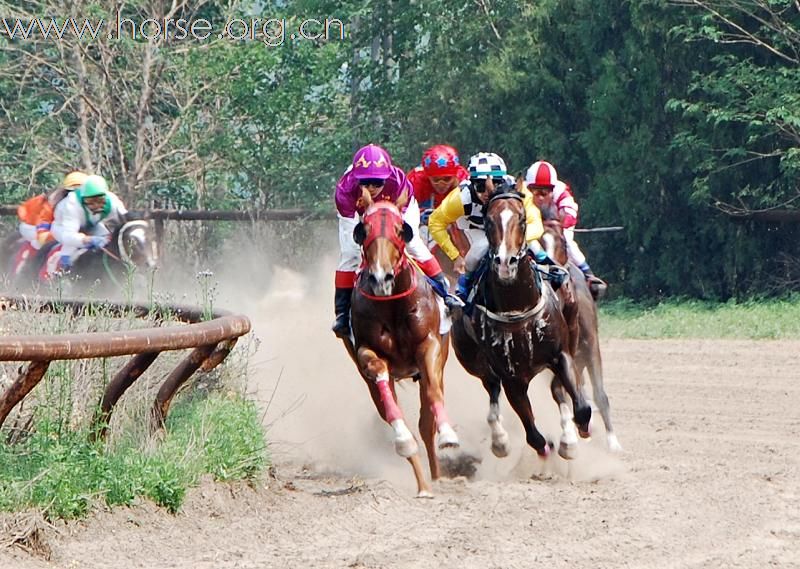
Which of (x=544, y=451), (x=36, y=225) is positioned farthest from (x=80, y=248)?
(x=544, y=451)

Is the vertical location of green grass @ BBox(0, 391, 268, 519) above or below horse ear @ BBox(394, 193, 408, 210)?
below

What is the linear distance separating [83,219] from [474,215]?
539 cm

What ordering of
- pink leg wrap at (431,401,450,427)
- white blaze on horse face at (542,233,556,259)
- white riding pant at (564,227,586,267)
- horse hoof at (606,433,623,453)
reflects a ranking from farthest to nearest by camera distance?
white riding pant at (564,227,586,267) < white blaze on horse face at (542,233,556,259) < horse hoof at (606,433,623,453) < pink leg wrap at (431,401,450,427)

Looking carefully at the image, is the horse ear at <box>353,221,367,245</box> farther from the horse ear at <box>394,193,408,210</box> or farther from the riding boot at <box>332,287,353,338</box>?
the riding boot at <box>332,287,353,338</box>

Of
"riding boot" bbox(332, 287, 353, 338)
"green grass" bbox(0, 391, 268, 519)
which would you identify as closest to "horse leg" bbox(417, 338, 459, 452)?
"riding boot" bbox(332, 287, 353, 338)

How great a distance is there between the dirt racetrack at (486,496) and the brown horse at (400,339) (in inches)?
16.0

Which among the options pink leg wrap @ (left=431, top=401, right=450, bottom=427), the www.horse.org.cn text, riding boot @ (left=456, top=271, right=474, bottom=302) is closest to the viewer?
pink leg wrap @ (left=431, top=401, right=450, bottom=427)

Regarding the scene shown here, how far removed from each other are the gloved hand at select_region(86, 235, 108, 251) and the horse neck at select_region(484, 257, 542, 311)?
566 cm

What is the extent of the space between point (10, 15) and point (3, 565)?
1757 centimetres

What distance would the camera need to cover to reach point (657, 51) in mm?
20375

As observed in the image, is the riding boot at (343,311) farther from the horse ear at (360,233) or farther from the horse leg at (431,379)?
the horse ear at (360,233)

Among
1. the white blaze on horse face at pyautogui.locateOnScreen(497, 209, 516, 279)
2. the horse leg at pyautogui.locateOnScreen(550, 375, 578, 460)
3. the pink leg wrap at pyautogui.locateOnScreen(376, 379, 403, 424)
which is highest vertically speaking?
the white blaze on horse face at pyautogui.locateOnScreen(497, 209, 516, 279)

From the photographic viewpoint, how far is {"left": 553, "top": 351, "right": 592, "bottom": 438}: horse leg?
29.6ft

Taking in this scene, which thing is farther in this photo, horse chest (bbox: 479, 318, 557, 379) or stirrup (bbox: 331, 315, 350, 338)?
stirrup (bbox: 331, 315, 350, 338)
